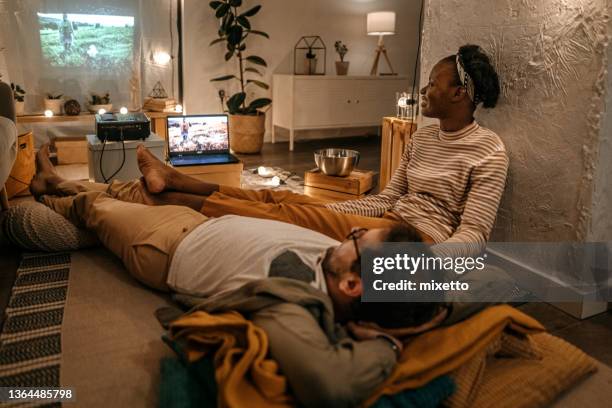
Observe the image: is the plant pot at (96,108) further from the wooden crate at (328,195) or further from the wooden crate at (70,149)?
the wooden crate at (328,195)

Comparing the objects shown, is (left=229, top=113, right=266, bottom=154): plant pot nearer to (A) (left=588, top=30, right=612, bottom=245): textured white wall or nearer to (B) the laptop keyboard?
(B) the laptop keyboard

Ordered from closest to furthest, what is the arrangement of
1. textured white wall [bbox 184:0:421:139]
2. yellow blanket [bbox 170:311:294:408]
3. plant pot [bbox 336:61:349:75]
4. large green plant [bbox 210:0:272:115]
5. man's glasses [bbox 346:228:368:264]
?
1. yellow blanket [bbox 170:311:294:408]
2. man's glasses [bbox 346:228:368:264]
3. large green plant [bbox 210:0:272:115]
4. textured white wall [bbox 184:0:421:139]
5. plant pot [bbox 336:61:349:75]

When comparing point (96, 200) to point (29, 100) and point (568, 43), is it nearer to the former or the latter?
point (568, 43)

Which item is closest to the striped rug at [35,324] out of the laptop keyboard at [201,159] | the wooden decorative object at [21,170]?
the laptop keyboard at [201,159]

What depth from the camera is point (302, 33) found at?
207 inches

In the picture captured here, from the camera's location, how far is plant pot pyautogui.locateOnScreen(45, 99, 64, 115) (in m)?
4.07

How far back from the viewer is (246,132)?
15.0 feet

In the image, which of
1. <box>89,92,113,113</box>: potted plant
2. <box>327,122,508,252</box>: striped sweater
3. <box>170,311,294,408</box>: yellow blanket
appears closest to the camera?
<box>170,311,294,408</box>: yellow blanket

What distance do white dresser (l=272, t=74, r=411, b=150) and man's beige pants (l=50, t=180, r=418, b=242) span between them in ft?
9.85

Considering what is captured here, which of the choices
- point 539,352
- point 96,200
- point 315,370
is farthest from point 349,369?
point 96,200

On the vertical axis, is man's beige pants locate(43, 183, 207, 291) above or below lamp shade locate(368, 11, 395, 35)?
below

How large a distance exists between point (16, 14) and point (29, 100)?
65cm

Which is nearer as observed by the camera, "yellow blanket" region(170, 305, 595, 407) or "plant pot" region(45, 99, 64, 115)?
"yellow blanket" region(170, 305, 595, 407)

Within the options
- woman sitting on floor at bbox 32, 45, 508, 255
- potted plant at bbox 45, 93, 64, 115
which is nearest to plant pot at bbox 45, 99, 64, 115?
potted plant at bbox 45, 93, 64, 115
